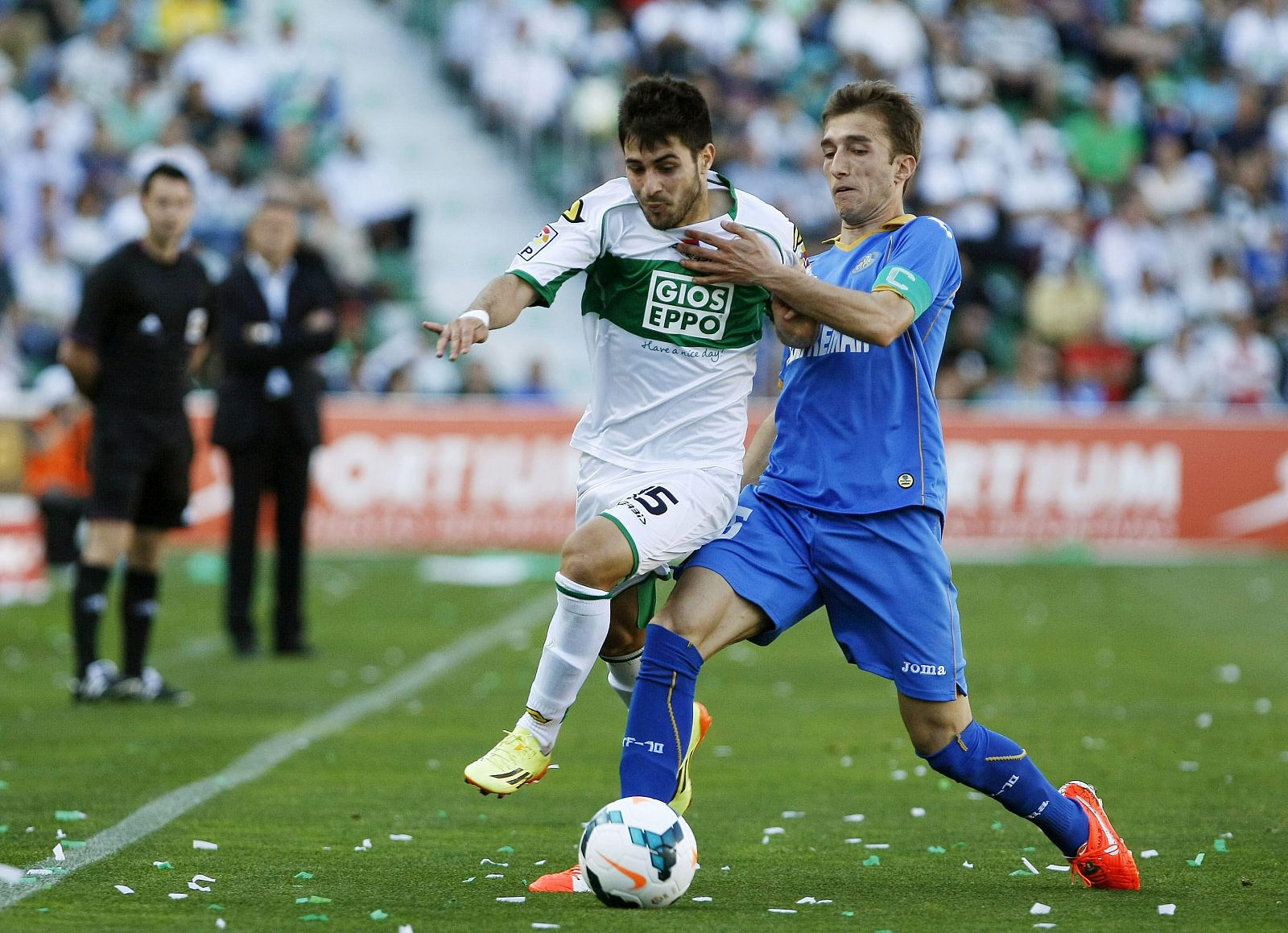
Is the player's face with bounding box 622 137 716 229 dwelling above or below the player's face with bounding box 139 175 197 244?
below

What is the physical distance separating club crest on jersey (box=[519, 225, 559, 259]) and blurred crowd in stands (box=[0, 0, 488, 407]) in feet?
45.8

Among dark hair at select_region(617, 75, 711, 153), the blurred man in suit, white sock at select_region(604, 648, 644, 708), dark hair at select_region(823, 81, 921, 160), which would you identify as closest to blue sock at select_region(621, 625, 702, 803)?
white sock at select_region(604, 648, 644, 708)

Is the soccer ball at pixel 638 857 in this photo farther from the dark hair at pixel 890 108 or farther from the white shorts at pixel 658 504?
the dark hair at pixel 890 108

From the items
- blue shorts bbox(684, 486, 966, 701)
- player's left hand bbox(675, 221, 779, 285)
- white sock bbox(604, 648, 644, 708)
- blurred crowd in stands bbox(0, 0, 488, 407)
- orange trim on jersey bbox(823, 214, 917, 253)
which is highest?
blurred crowd in stands bbox(0, 0, 488, 407)

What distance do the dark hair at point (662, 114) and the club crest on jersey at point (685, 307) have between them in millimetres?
415

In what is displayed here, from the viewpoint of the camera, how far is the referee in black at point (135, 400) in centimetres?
915

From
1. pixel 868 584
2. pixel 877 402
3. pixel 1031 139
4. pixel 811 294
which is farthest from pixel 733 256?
pixel 1031 139

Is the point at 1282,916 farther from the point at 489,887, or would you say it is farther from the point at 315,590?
the point at 315,590

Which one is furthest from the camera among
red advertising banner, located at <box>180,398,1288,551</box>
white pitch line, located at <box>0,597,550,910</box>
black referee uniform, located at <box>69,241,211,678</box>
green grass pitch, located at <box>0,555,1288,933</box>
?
red advertising banner, located at <box>180,398,1288,551</box>

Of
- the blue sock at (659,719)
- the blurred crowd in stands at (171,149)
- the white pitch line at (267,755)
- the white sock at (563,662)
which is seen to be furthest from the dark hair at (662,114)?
the blurred crowd in stands at (171,149)

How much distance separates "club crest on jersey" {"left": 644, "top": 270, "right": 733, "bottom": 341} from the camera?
5555 millimetres

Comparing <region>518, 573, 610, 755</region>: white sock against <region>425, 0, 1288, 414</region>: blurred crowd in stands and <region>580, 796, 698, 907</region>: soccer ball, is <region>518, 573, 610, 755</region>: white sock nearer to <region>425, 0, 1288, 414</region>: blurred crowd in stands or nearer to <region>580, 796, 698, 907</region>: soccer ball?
<region>580, 796, 698, 907</region>: soccer ball

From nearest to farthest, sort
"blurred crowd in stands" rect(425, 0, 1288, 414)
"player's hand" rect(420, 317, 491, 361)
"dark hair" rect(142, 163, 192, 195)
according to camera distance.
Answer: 1. "player's hand" rect(420, 317, 491, 361)
2. "dark hair" rect(142, 163, 192, 195)
3. "blurred crowd in stands" rect(425, 0, 1288, 414)

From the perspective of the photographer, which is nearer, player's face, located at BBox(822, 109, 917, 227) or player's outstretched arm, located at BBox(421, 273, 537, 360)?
player's outstretched arm, located at BBox(421, 273, 537, 360)
